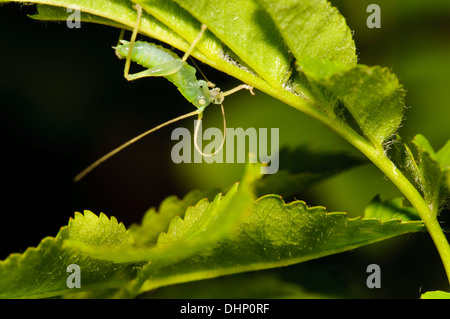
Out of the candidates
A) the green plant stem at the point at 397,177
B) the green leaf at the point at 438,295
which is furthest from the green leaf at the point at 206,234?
the green leaf at the point at 438,295

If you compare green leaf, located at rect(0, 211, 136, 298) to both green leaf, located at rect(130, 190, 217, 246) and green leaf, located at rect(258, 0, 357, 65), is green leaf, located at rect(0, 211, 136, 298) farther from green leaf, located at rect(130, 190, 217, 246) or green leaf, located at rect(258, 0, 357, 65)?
green leaf, located at rect(258, 0, 357, 65)

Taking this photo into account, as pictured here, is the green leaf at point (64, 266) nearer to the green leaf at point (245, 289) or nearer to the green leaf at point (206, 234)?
the green leaf at point (206, 234)

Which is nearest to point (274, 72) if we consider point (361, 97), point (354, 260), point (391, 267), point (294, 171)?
point (361, 97)

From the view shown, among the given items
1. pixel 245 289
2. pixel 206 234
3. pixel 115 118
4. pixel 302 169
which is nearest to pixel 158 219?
pixel 245 289

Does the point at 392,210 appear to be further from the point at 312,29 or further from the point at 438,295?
the point at 312,29

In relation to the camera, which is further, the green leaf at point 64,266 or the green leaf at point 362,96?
the green leaf at point 64,266

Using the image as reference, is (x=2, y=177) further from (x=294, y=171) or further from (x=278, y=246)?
(x=278, y=246)

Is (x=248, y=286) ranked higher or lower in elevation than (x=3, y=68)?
lower
